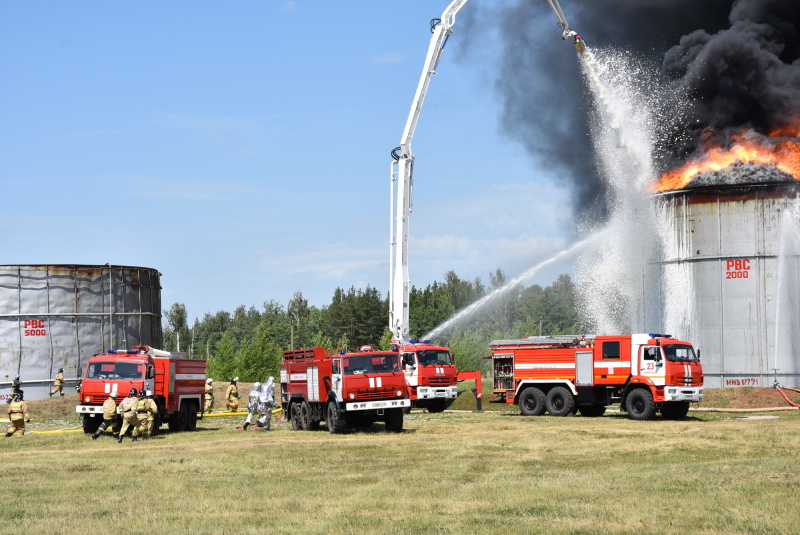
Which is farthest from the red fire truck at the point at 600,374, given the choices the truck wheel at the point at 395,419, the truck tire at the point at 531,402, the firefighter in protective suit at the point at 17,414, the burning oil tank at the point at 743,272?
the firefighter in protective suit at the point at 17,414

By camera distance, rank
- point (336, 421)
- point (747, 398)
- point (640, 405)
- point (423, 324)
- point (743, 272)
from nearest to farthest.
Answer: point (336, 421), point (640, 405), point (747, 398), point (743, 272), point (423, 324)

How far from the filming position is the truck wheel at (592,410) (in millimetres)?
34812

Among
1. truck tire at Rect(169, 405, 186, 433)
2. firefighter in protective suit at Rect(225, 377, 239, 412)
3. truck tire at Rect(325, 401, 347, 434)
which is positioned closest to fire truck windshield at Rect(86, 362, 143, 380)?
truck tire at Rect(169, 405, 186, 433)

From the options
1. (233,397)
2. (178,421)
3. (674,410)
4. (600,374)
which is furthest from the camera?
(233,397)

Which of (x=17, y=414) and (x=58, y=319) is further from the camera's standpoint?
(x=58, y=319)

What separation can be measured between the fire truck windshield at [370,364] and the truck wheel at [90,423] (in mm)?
8432

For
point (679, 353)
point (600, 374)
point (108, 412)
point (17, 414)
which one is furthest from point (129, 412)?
point (679, 353)

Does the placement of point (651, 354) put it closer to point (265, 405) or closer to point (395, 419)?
point (395, 419)

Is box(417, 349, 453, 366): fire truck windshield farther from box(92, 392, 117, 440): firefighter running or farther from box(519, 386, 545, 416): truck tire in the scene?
box(92, 392, 117, 440): firefighter running

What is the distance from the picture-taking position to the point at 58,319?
47.8 meters

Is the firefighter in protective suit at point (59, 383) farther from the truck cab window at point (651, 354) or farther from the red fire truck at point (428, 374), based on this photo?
the truck cab window at point (651, 354)

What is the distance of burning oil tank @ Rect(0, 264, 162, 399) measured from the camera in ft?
153

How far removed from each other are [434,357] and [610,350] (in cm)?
706

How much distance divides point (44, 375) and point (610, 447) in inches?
1302
